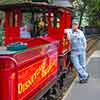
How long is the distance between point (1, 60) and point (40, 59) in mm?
2339

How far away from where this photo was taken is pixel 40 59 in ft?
29.2

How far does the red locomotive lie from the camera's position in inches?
267

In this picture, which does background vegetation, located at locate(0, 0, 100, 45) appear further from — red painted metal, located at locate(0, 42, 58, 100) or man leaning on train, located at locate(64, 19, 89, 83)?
red painted metal, located at locate(0, 42, 58, 100)

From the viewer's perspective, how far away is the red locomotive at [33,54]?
6.79 metres

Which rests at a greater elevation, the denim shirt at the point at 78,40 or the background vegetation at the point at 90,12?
the denim shirt at the point at 78,40

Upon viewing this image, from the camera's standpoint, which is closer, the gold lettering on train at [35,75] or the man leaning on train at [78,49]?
the gold lettering on train at [35,75]

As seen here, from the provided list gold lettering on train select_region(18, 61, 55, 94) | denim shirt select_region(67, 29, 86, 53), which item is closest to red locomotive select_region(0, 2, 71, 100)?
gold lettering on train select_region(18, 61, 55, 94)

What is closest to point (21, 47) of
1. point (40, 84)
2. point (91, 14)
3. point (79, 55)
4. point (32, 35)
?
point (40, 84)

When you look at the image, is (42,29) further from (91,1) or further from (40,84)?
(91,1)

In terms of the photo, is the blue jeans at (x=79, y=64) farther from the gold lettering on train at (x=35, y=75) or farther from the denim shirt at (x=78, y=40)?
the gold lettering on train at (x=35, y=75)

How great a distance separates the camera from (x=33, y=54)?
324 inches

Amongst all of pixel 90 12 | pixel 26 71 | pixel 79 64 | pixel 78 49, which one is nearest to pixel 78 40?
pixel 78 49

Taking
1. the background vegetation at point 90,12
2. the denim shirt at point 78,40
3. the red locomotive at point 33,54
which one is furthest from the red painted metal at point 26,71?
the background vegetation at point 90,12

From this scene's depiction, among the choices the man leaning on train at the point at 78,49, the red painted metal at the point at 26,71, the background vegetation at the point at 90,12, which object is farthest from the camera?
the background vegetation at the point at 90,12
